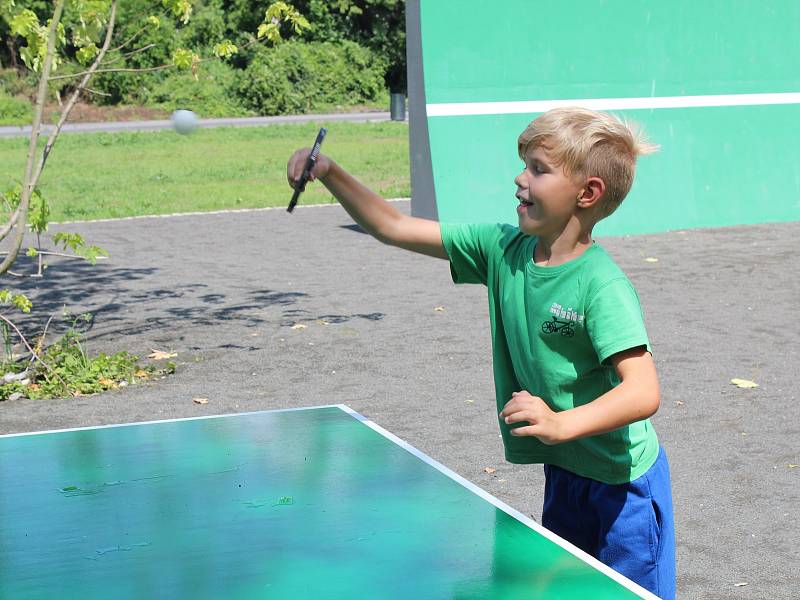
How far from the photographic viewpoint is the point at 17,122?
36.6m

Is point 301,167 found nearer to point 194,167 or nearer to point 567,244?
point 567,244

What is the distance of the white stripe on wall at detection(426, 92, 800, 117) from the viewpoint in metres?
12.6

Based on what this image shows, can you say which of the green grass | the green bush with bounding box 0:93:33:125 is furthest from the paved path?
the green grass

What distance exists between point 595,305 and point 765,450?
3.34 metres

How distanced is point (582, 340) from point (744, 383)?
175 inches

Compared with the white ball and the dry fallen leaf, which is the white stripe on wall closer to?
the white ball

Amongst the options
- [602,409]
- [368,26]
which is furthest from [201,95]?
[602,409]

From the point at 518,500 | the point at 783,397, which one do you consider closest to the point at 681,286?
the point at 783,397

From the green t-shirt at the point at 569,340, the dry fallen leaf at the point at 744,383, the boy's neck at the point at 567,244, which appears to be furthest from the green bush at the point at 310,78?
the boy's neck at the point at 567,244

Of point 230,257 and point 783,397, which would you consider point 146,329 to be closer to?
point 230,257

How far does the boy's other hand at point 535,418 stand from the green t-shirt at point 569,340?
0.25 m

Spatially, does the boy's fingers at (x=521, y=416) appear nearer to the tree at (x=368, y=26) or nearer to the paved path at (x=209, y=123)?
the paved path at (x=209, y=123)

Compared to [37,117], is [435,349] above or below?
below

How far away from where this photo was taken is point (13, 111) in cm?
3772
